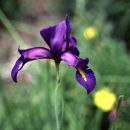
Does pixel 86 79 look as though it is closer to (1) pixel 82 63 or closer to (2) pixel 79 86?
(1) pixel 82 63

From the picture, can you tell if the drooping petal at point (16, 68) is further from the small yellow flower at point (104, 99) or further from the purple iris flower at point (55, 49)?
the small yellow flower at point (104, 99)

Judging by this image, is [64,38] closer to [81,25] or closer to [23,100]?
[23,100]

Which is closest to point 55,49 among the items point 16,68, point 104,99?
point 16,68

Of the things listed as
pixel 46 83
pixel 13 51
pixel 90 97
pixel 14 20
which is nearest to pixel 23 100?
pixel 90 97

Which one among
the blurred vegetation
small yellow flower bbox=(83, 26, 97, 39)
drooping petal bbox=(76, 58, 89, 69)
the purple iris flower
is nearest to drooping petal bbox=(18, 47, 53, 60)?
the purple iris flower

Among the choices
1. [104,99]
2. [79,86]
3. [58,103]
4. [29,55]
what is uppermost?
[79,86]

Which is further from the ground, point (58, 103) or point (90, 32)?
point (90, 32)

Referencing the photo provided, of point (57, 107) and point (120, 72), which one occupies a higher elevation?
point (120, 72)

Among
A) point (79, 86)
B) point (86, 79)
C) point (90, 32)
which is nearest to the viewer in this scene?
point (86, 79)
